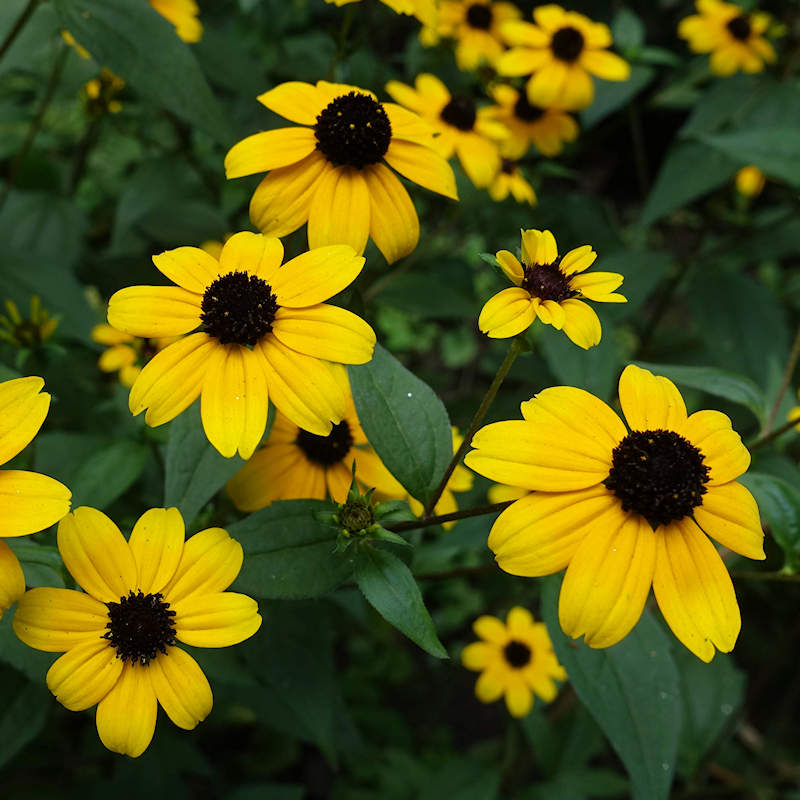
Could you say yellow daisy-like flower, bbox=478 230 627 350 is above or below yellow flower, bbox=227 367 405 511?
above

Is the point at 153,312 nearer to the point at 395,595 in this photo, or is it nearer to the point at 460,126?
the point at 395,595

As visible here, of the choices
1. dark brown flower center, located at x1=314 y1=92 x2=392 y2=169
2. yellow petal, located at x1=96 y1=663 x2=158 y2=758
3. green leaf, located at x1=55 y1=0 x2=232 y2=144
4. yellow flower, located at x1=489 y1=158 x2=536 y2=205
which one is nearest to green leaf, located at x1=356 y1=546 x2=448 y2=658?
yellow petal, located at x1=96 y1=663 x2=158 y2=758

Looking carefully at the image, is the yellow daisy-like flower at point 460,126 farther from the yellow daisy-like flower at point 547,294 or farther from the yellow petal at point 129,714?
the yellow petal at point 129,714

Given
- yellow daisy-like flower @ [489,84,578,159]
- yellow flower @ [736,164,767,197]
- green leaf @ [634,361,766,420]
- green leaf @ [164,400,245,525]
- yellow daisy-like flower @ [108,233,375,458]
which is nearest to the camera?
yellow daisy-like flower @ [108,233,375,458]

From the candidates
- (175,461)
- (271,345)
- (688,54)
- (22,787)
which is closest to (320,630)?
(175,461)

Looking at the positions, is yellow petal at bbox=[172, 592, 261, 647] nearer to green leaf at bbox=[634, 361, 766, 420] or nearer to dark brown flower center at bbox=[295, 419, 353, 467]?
dark brown flower center at bbox=[295, 419, 353, 467]

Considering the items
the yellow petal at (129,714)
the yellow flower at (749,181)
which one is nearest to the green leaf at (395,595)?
the yellow petal at (129,714)

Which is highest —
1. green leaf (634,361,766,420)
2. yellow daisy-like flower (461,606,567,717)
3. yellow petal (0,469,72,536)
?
green leaf (634,361,766,420)

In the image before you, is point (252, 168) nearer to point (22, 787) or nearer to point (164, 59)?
point (164, 59)
